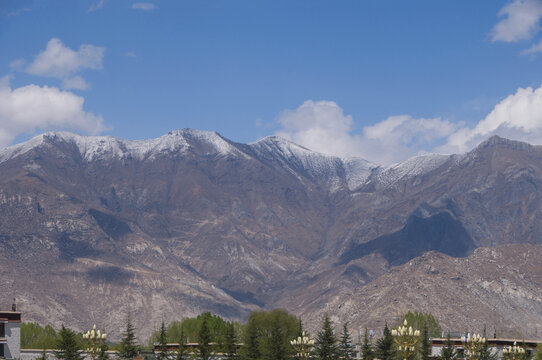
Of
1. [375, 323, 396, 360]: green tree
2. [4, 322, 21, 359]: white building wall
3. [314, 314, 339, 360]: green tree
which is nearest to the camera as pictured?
[4, 322, 21, 359]: white building wall

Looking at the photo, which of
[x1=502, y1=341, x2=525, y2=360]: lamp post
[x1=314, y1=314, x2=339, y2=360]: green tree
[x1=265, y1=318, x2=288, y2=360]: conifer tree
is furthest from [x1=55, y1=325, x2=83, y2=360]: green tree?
[x1=502, y1=341, x2=525, y2=360]: lamp post

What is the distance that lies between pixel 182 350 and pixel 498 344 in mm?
55721

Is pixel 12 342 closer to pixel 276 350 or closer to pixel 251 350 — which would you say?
pixel 251 350

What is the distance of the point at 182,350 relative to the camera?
143 m

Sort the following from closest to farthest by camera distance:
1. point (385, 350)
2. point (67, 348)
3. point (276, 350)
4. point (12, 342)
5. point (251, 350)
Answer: point (67, 348), point (12, 342), point (385, 350), point (276, 350), point (251, 350)

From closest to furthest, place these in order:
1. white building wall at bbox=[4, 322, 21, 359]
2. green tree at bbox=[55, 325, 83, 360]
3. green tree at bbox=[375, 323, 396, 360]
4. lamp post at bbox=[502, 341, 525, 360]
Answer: lamp post at bbox=[502, 341, 525, 360] < green tree at bbox=[55, 325, 83, 360] < white building wall at bbox=[4, 322, 21, 359] < green tree at bbox=[375, 323, 396, 360]

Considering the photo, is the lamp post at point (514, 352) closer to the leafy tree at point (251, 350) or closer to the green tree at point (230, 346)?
the leafy tree at point (251, 350)

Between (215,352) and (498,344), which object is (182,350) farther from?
(498,344)

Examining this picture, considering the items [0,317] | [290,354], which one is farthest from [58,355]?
[290,354]

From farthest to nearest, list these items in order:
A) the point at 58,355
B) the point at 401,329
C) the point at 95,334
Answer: the point at 58,355, the point at 95,334, the point at 401,329

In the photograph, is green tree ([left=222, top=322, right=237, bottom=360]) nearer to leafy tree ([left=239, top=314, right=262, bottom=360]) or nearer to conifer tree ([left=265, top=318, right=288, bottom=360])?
leafy tree ([left=239, top=314, right=262, bottom=360])

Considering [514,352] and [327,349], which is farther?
[327,349]

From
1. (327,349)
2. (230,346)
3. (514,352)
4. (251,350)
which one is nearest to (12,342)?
(230,346)

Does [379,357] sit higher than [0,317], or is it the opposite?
[0,317]
